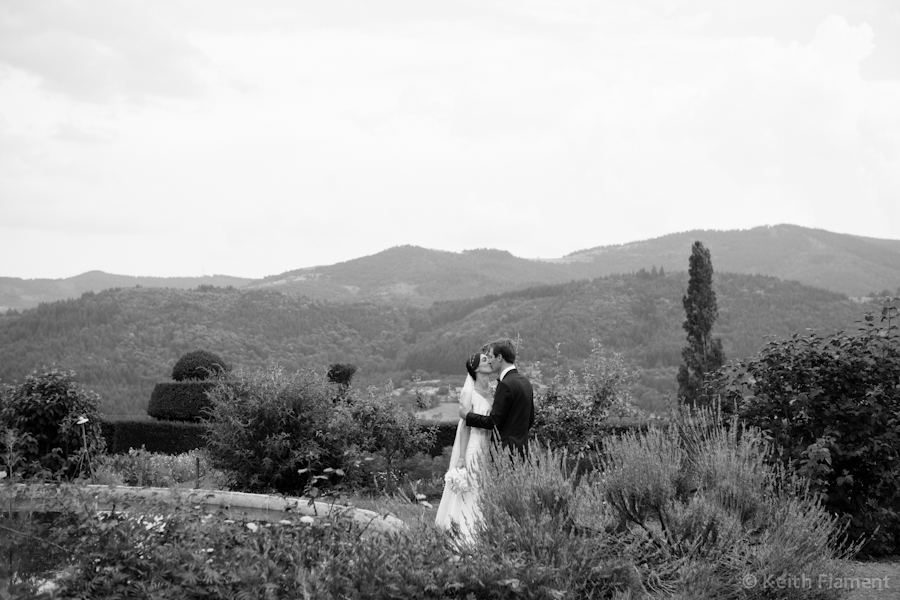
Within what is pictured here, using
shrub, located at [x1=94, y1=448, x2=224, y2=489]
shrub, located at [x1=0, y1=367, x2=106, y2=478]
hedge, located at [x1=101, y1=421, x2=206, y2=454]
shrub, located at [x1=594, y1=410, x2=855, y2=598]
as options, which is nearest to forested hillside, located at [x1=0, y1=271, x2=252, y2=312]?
hedge, located at [x1=101, y1=421, x2=206, y2=454]

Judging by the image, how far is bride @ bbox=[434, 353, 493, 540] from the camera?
6.13 m

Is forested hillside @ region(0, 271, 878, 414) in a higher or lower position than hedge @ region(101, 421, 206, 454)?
higher

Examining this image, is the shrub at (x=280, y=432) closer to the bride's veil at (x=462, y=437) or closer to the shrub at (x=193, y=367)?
the bride's veil at (x=462, y=437)

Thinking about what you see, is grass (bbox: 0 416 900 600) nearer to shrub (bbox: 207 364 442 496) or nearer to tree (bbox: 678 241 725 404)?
shrub (bbox: 207 364 442 496)

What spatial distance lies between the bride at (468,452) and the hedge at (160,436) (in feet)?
35.7

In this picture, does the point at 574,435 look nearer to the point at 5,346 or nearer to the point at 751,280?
the point at 5,346

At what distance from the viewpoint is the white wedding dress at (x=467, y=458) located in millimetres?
6059

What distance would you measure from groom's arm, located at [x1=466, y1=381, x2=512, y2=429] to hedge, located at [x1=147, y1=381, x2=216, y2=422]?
1185 centimetres

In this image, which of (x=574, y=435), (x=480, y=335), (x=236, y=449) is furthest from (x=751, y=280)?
(x=236, y=449)

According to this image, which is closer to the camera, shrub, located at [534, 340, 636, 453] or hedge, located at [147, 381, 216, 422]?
shrub, located at [534, 340, 636, 453]

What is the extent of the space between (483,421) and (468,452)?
14.9 inches

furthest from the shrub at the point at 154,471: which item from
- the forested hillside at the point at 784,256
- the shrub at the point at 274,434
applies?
the forested hillside at the point at 784,256

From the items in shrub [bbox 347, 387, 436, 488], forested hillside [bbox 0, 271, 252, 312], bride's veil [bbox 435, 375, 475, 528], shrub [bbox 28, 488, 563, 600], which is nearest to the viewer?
shrub [bbox 28, 488, 563, 600]

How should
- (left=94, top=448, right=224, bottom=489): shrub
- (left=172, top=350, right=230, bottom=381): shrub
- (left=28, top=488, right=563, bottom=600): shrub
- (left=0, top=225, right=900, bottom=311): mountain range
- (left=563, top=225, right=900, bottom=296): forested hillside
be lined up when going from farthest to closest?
(left=0, top=225, right=900, bottom=311): mountain range, (left=563, top=225, right=900, bottom=296): forested hillside, (left=172, top=350, right=230, bottom=381): shrub, (left=94, top=448, right=224, bottom=489): shrub, (left=28, top=488, right=563, bottom=600): shrub
